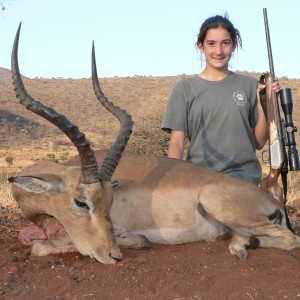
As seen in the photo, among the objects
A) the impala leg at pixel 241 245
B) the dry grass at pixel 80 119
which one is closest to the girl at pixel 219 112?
the impala leg at pixel 241 245

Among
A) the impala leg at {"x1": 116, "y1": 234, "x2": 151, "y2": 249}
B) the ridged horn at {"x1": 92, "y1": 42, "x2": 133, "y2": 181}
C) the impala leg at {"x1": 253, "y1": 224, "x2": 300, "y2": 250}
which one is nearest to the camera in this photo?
the ridged horn at {"x1": 92, "y1": 42, "x2": 133, "y2": 181}

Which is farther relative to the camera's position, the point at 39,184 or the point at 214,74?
the point at 214,74

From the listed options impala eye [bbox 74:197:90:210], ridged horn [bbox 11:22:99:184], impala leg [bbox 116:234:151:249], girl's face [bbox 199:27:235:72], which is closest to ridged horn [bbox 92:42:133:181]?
ridged horn [bbox 11:22:99:184]

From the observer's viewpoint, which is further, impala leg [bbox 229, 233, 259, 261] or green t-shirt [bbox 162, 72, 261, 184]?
green t-shirt [bbox 162, 72, 261, 184]

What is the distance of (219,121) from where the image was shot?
644cm

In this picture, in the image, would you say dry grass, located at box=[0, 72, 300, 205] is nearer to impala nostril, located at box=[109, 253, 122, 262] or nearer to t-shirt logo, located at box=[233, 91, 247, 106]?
t-shirt logo, located at box=[233, 91, 247, 106]

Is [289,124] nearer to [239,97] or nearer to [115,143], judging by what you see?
[239,97]

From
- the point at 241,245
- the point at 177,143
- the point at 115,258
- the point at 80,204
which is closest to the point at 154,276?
the point at 115,258

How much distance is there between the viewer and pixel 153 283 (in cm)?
Answer: 406

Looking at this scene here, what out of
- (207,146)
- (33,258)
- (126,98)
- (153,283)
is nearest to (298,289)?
(153,283)

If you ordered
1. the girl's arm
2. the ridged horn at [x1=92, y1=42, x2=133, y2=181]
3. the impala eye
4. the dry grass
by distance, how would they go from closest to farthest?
the impala eye < the ridged horn at [x1=92, y1=42, x2=133, y2=181] < the girl's arm < the dry grass

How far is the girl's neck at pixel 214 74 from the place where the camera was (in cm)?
661

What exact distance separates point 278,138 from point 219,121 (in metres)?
0.69

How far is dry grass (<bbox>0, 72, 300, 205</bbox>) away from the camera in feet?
45.0
